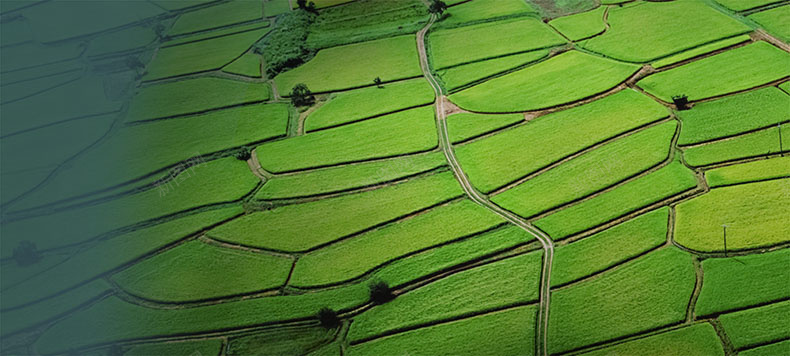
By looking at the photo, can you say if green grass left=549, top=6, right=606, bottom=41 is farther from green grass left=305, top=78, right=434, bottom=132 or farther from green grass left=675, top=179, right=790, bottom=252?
green grass left=675, top=179, right=790, bottom=252

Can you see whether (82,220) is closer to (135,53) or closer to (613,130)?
(135,53)

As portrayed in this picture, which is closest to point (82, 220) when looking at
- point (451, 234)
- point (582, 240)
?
point (451, 234)

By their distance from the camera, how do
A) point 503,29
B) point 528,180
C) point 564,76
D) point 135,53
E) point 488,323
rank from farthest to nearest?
point 135,53, point 503,29, point 564,76, point 528,180, point 488,323

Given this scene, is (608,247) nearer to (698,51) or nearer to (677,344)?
(677,344)

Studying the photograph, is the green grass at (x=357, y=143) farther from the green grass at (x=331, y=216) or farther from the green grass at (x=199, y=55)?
the green grass at (x=199, y=55)

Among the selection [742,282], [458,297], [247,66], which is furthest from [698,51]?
[247,66]

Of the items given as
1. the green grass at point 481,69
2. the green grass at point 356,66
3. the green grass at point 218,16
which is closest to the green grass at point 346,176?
the green grass at point 481,69
